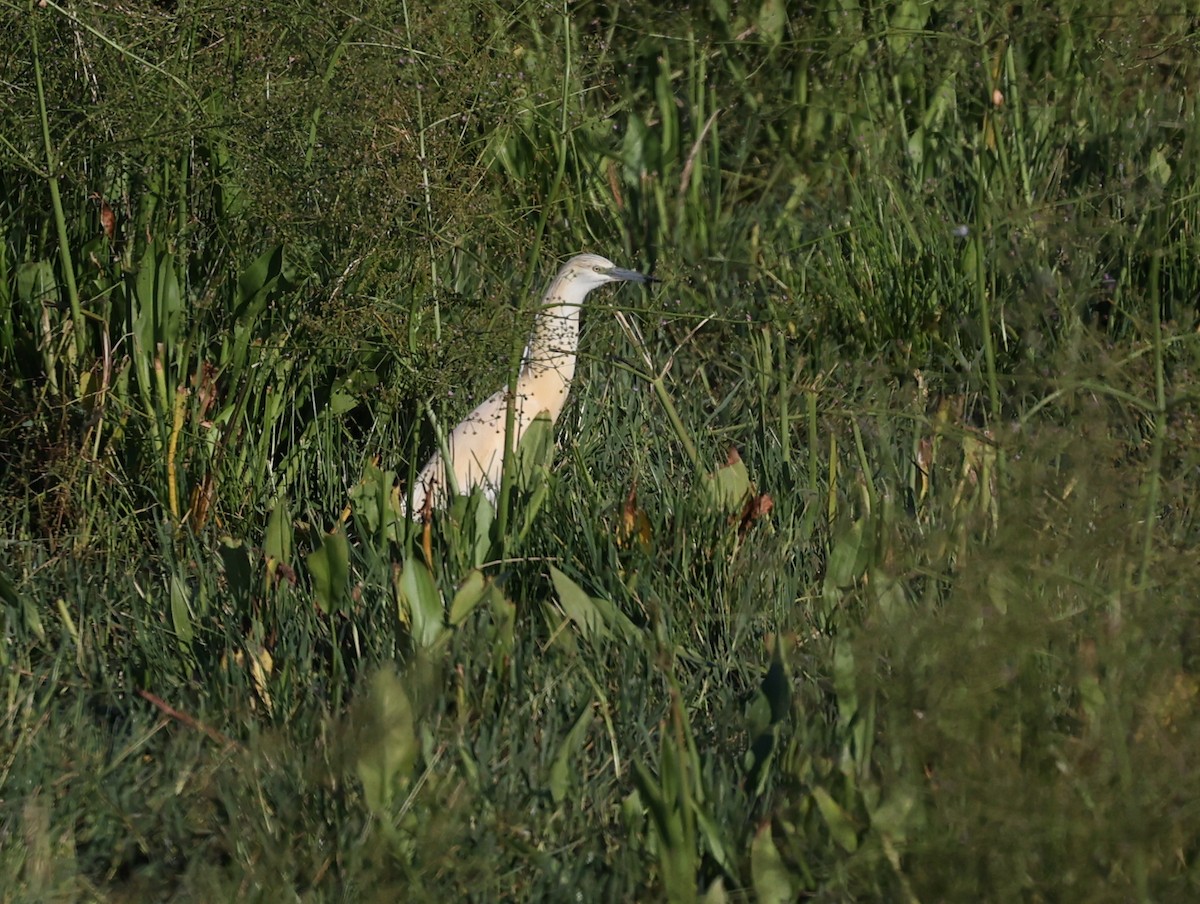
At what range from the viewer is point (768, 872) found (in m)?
2.12

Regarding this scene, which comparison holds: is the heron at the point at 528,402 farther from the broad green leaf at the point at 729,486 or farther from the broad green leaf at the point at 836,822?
the broad green leaf at the point at 836,822

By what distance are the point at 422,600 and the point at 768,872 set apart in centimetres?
A: 87

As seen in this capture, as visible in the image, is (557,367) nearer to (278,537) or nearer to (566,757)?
(278,537)

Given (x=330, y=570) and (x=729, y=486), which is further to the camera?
(x=729, y=486)

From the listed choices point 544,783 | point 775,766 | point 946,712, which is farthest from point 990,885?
point 544,783

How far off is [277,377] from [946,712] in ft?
6.80

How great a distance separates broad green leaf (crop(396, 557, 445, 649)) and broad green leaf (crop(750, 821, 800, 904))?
798mm

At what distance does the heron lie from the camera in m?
3.60

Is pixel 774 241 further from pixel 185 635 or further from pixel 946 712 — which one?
pixel 946 712

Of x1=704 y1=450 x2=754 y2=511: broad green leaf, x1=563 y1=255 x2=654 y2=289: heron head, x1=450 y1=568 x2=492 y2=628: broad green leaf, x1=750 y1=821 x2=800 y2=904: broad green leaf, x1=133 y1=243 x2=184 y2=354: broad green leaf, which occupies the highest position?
x1=133 y1=243 x2=184 y2=354: broad green leaf

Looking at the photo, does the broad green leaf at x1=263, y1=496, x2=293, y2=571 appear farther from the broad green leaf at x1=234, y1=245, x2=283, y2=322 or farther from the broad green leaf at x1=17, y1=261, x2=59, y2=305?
the broad green leaf at x1=17, y1=261, x2=59, y2=305

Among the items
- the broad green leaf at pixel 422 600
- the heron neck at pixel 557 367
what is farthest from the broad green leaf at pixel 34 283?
the broad green leaf at pixel 422 600

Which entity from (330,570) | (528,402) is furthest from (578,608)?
(528,402)

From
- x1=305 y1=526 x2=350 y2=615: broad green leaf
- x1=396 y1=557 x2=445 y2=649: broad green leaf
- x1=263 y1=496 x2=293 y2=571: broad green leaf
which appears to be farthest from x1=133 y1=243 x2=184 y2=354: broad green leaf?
x1=396 y1=557 x2=445 y2=649: broad green leaf
